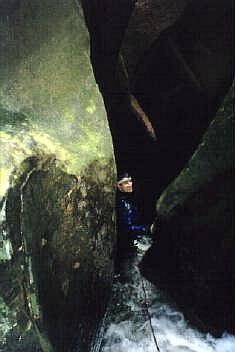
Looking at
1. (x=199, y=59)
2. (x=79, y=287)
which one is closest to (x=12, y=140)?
(x=79, y=287)

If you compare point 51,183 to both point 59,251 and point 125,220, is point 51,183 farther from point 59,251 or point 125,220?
point 125,220

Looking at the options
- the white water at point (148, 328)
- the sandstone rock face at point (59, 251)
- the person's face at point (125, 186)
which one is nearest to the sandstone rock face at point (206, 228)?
the white water at point (148, 328)

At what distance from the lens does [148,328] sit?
4164 mm

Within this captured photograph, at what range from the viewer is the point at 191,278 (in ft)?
12.5

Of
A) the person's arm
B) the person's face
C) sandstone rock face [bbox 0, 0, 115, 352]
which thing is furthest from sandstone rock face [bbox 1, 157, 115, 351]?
the person's arm

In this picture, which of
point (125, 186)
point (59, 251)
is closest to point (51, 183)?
point (59, 251)

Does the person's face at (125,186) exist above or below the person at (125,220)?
above

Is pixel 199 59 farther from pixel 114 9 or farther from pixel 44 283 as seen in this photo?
pixel 44 283

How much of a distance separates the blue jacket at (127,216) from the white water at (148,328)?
1.19 meters

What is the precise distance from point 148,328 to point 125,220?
2.06 meters

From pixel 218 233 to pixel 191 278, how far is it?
715mm

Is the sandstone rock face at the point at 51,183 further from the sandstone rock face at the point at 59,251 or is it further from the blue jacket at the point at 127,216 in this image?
the blue jacket at the point at 127,216

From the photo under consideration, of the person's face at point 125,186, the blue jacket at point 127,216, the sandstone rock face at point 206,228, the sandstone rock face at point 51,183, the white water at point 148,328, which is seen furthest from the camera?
the blue jacket at point 127,216

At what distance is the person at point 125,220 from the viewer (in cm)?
581
